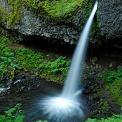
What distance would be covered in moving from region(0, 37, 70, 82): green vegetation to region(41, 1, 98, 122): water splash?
0.45m

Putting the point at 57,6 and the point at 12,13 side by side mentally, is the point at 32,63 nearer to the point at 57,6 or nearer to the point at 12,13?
the point at 12,13

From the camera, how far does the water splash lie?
39.2 feet

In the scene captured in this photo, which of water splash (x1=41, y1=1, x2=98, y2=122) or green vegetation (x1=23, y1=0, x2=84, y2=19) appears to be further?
green vegetation (x1=23, y1=0, x2=84, y2=19)

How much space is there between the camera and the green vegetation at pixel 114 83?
42.5ft

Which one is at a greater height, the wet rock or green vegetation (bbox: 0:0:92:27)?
green vegetation (bbox: 0:0:92:27)

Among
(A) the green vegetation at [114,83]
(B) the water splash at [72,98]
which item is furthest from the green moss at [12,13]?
(A) the green vegetation at [114,83]

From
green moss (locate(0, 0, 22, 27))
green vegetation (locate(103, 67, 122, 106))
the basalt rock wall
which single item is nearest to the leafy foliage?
the basalt rock wall

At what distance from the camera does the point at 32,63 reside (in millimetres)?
15070

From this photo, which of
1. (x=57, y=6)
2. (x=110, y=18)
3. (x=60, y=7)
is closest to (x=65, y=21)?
(x=60, y=7)

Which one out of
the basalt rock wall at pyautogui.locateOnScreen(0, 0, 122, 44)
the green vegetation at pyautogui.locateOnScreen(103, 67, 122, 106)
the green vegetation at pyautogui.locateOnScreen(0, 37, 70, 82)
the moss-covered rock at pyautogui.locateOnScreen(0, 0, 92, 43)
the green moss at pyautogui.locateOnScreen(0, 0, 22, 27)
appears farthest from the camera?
the green moss at pyautogui.locateOnScreen(0, 0, 22, 27)

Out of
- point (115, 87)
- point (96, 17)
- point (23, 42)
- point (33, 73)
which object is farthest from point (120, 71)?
point (23, 42)

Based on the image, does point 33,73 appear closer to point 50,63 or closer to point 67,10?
point 50,63

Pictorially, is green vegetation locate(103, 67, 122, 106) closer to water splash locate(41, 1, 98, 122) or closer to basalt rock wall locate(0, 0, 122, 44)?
water splash locate(41, 1, 98, 122)

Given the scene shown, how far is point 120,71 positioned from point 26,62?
3.18 metres
